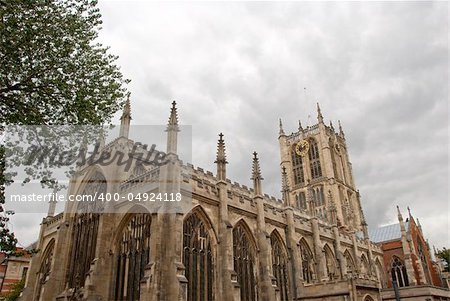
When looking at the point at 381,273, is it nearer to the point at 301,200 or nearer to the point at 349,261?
the point at 349,261

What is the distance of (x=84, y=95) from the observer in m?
13.0

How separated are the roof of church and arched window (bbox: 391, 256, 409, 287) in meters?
3.15

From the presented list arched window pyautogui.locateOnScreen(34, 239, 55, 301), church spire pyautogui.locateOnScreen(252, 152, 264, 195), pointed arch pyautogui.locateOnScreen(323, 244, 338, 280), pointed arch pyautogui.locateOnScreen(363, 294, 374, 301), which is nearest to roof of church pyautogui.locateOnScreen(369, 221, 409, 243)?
pointed arch pyautogui.locateOnScreen(323, 244, 338, 280)

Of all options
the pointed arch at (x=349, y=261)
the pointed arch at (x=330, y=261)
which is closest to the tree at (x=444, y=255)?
the pointed arch at (x=349, y=261)

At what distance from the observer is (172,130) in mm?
20672

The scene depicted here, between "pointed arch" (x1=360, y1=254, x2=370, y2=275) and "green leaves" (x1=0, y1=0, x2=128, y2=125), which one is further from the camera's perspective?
"pointed arch" (x1=360, y1=254, x2=370, y2=275)

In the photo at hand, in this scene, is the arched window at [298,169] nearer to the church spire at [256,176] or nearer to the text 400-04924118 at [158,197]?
the church spire at [256,176]

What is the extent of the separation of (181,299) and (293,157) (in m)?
46.1

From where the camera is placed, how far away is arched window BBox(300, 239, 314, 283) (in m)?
28.7

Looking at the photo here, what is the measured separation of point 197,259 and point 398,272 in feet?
101

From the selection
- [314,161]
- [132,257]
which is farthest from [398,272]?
[132,257]

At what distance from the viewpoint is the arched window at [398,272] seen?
4047 cm

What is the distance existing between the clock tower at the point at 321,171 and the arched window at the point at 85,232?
33.6 meters

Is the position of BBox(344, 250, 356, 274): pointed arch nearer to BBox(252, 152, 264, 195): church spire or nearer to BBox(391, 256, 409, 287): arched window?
BBox(391, 256, 409, 287): arched window
